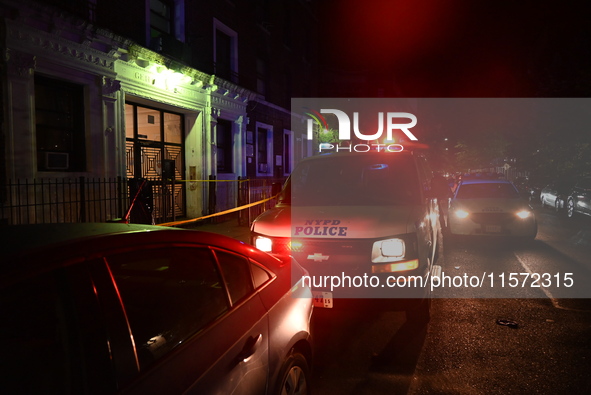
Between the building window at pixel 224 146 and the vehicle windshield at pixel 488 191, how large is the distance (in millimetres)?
9899

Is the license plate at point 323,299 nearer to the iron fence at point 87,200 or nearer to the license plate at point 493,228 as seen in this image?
the iron fence at point 87,200

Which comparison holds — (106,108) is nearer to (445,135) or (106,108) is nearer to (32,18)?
(32,18)

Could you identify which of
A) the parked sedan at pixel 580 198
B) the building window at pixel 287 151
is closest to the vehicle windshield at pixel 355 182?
the parked sedan at pixel 580 198

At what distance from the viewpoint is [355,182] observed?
228 inches

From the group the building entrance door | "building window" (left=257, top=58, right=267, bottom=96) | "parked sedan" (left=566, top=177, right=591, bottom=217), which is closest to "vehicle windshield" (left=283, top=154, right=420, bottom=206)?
the building entrance door

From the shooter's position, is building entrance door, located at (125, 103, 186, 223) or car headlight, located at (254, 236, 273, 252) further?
building entrance door, located at (125, 103, 186, 223)

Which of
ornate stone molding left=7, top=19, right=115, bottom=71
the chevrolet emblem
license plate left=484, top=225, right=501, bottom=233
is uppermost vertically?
ornate stone molding left=7, top=19, right=115, bottom=71

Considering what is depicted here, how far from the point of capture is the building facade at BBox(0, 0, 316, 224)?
330 inches

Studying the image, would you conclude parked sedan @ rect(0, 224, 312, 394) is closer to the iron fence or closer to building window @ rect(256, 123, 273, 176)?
the iron fence

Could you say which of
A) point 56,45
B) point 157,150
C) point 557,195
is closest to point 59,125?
point 56,45

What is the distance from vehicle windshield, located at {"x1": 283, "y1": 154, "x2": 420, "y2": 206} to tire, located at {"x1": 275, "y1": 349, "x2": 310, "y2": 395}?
274 cm

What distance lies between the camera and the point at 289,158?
24.1 m

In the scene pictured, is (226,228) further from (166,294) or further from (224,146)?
(166,294)

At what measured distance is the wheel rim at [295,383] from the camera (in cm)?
255
